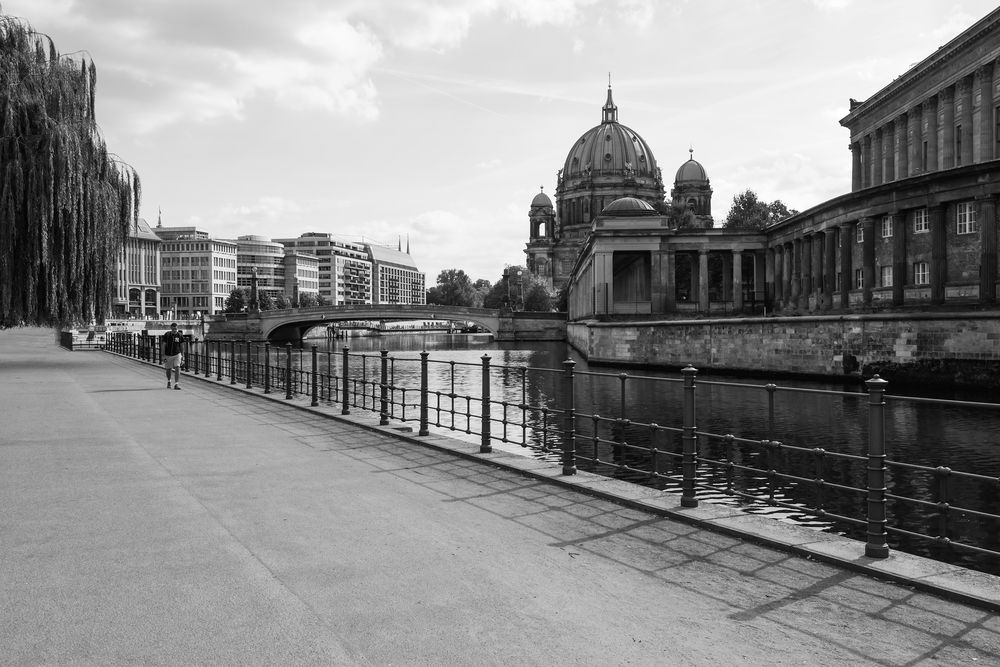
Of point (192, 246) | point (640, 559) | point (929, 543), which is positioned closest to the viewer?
point (640, 559)

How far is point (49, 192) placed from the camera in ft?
90.6

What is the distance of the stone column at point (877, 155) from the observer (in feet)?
205

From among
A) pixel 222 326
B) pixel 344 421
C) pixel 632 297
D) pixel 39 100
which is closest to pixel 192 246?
pixel 222 326

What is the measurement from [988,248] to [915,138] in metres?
20.6

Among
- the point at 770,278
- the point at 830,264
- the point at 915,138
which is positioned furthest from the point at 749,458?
the point at 770,278

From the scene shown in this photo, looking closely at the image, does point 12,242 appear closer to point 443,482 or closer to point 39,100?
point 39,100

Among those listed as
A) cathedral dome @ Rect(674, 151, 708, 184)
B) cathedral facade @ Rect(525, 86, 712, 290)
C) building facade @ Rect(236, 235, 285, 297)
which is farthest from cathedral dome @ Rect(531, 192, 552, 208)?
building facade @ Rect(236, 235, 285, 297)

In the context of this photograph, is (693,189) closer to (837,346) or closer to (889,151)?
(889,151)

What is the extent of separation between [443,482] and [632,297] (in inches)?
3468

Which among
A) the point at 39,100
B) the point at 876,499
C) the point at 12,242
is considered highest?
the point at 39,100

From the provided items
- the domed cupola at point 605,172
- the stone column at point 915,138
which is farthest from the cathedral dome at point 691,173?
the stone column at point 915,138

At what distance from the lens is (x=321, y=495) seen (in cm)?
890

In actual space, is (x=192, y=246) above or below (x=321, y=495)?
above

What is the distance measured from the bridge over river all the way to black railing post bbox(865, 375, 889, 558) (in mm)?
88268
